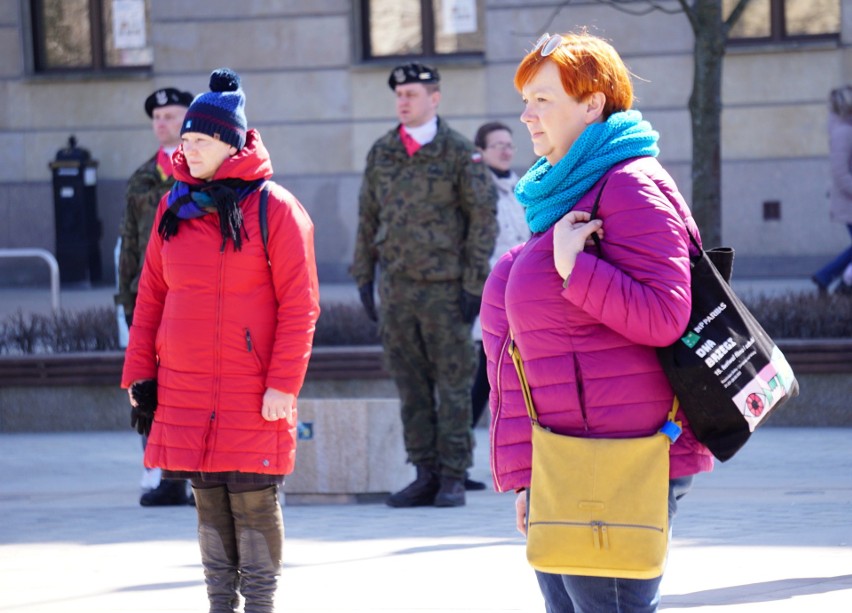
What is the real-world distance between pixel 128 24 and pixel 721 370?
1739cm

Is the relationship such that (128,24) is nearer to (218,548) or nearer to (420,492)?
(420,492)

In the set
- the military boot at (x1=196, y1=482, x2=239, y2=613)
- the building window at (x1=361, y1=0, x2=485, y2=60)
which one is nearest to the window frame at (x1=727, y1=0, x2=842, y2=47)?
the building window at (x1=361, y1=0, x2=485, y2=60)

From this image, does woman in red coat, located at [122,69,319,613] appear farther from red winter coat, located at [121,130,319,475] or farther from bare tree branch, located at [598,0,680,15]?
bare tree branch, located at [598,0,680,15]

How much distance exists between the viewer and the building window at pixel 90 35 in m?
19.6

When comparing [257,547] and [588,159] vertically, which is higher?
[588,159]

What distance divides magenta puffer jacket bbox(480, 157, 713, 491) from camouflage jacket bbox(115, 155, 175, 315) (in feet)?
14.3

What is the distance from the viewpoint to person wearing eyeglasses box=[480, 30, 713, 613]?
332 cm

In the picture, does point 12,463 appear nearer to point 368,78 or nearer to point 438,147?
point 438,147

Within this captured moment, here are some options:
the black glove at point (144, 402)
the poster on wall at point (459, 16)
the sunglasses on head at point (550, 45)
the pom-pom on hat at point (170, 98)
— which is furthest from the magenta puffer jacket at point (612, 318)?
the poster on wall at point (459, 16)

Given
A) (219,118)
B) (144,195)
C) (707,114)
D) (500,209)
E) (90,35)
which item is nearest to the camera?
(219,118)

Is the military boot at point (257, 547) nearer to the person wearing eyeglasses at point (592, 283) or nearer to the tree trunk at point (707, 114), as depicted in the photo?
the person wearing eyeglasses at point (592, 283)

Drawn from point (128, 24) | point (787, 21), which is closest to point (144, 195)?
point (787, 21)

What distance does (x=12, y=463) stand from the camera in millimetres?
9242

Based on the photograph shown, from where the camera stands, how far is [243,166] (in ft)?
16.5
